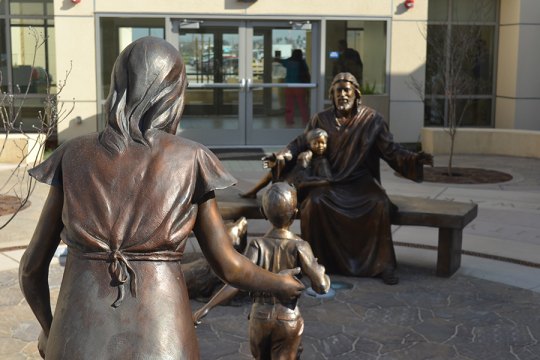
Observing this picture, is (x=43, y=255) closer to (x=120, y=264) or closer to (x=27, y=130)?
(x=120, y=264)

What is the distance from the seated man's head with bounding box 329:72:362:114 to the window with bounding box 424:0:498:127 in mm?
10416

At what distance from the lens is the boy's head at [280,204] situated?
4.20 m

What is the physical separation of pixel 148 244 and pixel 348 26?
14.5 metres

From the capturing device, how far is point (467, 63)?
58.9 feet

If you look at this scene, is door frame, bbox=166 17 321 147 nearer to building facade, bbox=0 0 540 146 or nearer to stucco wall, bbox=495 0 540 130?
building facade, bbox=0 0 540 146

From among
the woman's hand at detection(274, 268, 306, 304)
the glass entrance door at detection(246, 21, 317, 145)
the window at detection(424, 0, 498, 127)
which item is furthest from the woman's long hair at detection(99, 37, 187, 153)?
the window at detection(424, 0, 498, 127)

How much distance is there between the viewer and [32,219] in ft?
31.8

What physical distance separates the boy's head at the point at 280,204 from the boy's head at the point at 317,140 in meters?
3.00

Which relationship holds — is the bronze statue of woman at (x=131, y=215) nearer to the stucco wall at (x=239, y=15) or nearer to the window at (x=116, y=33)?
the stucco wall at (x=239, y=15)

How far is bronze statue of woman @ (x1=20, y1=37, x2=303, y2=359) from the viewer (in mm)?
2219

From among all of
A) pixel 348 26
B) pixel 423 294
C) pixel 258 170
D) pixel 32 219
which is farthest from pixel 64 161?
pixel 348 26

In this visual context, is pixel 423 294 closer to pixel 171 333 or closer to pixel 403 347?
pixel 403 347

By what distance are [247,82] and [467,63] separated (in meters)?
5.06

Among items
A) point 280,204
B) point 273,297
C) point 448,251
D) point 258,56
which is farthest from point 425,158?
point 258,56
